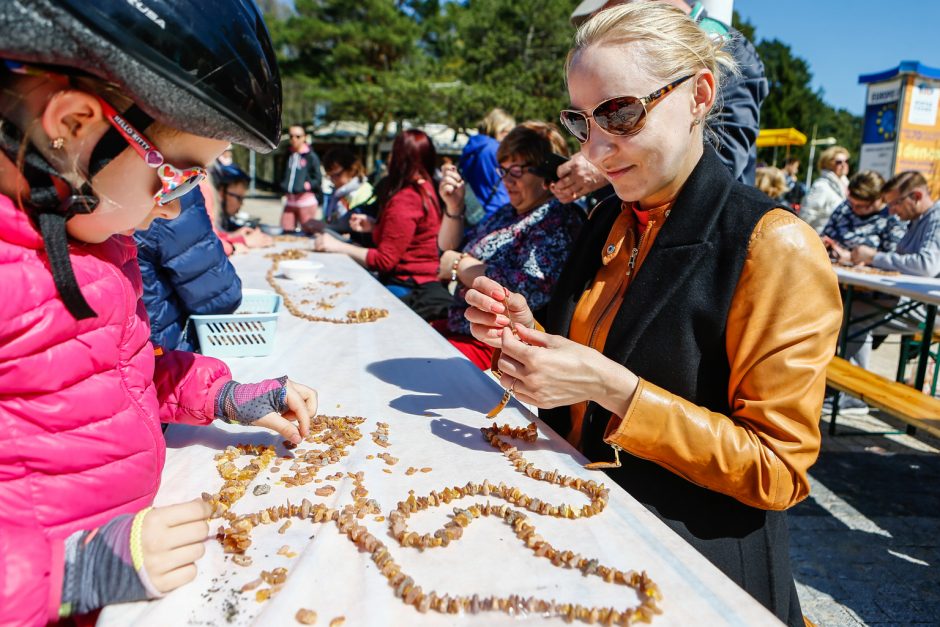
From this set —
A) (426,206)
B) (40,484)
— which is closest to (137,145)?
(40,484)

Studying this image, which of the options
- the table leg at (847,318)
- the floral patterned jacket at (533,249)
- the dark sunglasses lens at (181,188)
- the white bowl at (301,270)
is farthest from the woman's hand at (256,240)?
the table leg at (847,318)

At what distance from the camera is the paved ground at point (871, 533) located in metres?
3.09

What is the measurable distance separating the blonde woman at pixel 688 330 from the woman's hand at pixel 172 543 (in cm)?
78

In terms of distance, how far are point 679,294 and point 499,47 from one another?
101 feet

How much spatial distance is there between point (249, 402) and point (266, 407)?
0.04 meters

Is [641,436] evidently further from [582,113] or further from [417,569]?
[582,113]

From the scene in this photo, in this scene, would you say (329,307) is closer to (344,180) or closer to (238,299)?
(238,299)

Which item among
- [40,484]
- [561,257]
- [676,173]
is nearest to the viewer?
[40,484]

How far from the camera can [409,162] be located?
5.36 m

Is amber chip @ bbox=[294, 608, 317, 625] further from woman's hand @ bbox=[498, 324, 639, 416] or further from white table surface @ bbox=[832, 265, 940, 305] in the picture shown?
white table surface @ bbox=[832, 265, 940, 305]

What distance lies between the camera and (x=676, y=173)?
1762mm

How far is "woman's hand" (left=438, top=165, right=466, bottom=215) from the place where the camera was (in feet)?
14.3

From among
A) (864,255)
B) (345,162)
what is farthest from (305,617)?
(345,162)

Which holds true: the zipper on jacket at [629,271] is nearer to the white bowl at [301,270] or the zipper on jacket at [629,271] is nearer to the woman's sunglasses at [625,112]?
the woman's sunglasses at [625,112]
